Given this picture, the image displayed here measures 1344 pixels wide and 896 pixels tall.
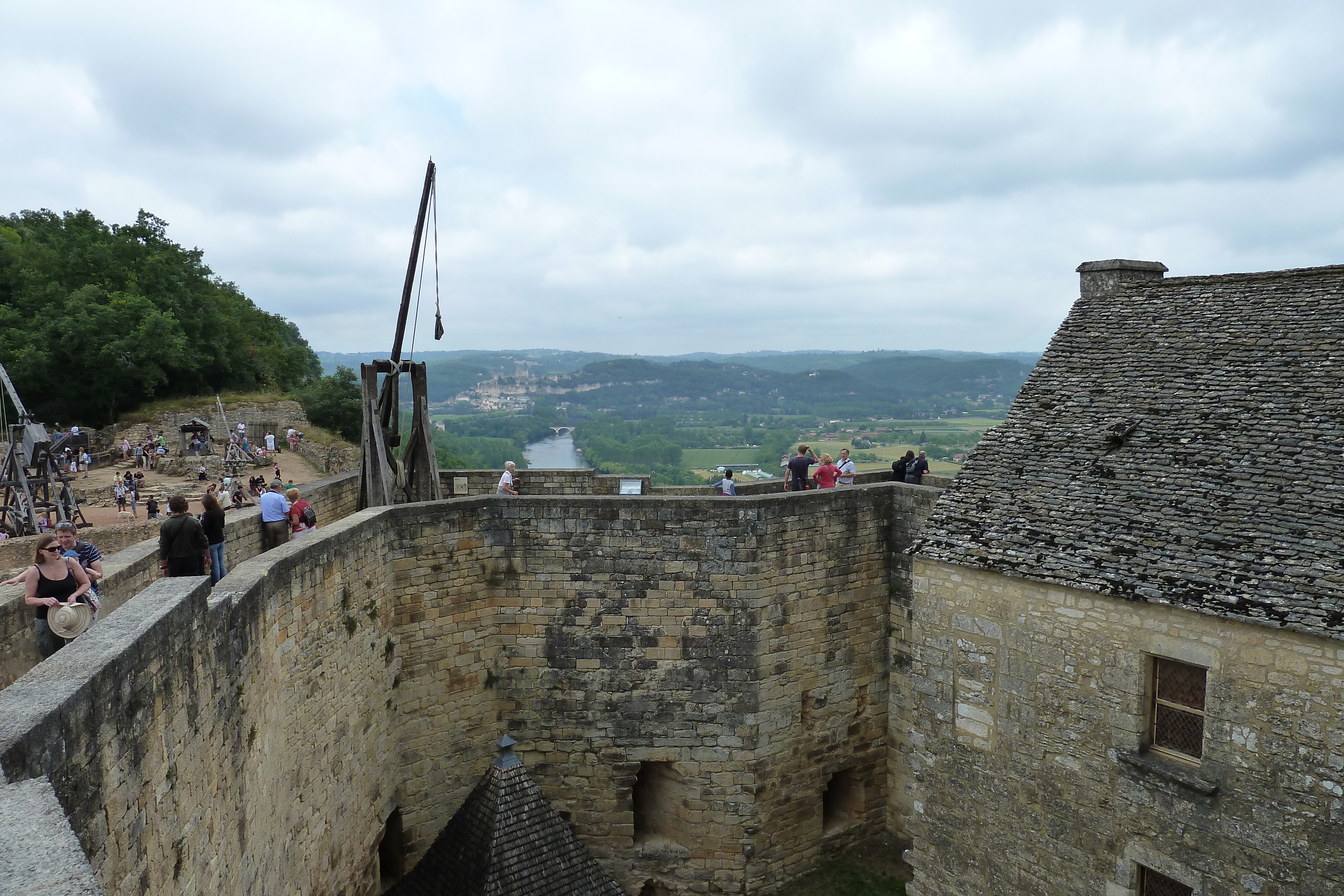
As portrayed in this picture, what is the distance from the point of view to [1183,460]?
9648 mm

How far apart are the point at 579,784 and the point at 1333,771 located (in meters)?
8.57

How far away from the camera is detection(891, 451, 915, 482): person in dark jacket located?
48.1 ft

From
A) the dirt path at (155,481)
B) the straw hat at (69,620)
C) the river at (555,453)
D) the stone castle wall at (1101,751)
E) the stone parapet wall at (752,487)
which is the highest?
the straw hat at (69,620)

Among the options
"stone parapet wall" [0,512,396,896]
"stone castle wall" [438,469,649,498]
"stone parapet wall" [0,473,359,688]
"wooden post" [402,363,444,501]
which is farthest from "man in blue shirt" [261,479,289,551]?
"stone castle wall" [438,469,649,498]

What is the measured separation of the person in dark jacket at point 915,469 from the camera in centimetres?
1462

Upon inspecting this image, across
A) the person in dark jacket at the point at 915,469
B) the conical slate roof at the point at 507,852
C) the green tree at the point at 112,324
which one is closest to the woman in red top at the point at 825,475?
the person in dark jacket at the point at 915,469

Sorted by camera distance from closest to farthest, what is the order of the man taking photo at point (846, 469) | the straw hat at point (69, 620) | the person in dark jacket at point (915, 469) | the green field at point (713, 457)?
1. the straw hat at point (69, 620)
2. the person in dark jacket at point (915, 469)
3. the man taking photo at point (846, 469)
4. the green field at point (713, 457)

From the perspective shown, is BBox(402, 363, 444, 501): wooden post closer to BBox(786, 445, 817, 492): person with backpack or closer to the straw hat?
BBox(786, 445, 817, 492): person with backpack

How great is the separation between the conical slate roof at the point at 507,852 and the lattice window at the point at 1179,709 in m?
6.67

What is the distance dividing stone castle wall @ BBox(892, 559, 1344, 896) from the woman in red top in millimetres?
3274

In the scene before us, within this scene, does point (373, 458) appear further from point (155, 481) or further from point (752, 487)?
point (155, 481)

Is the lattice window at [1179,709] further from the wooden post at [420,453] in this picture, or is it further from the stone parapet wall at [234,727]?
the wooden post at [420,453]

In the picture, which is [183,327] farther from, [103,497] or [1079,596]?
[1079,596]

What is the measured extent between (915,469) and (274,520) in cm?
942
